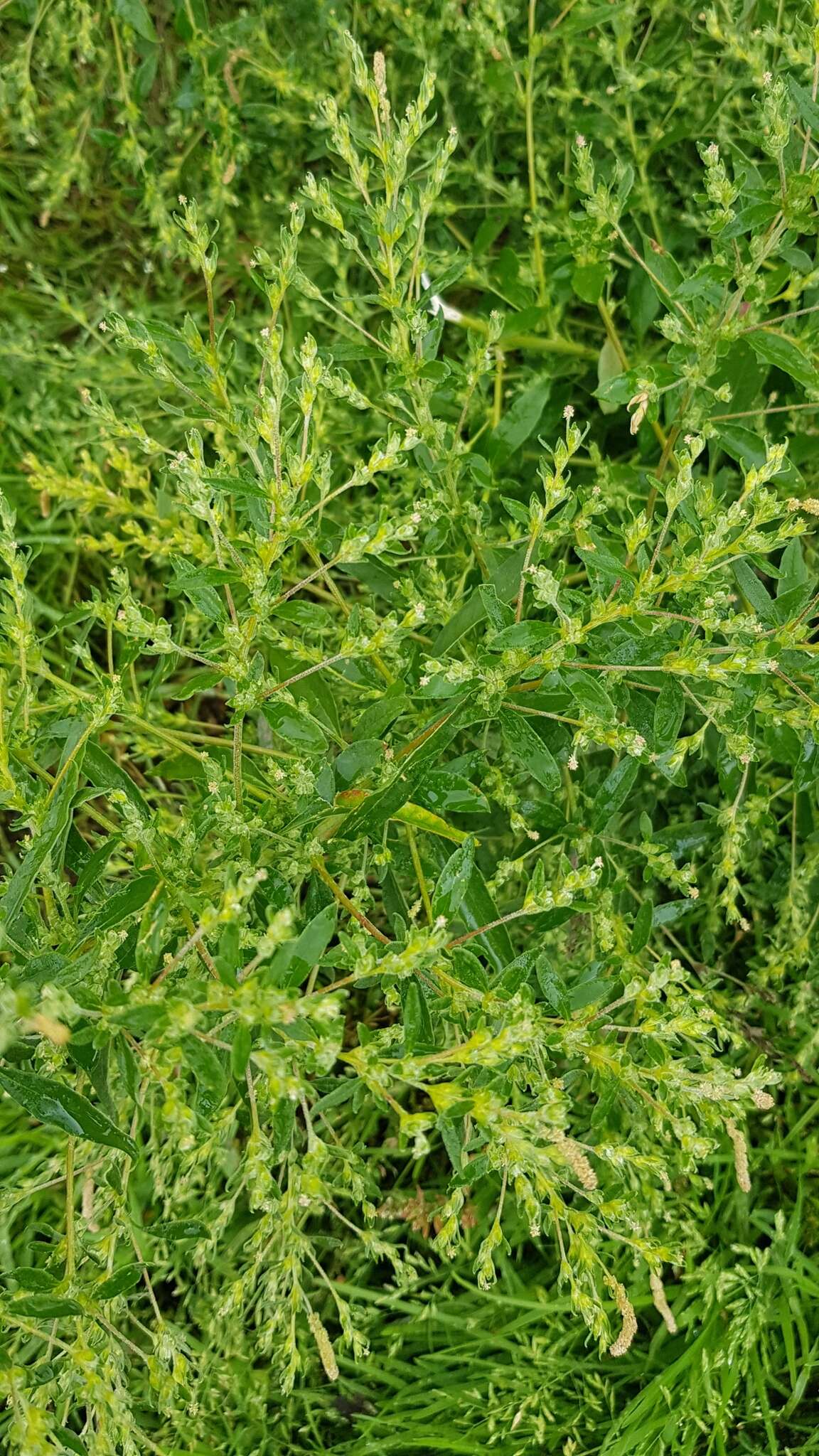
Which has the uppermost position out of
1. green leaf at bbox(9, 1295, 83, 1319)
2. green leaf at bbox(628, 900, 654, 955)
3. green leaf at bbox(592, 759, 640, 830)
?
green leaf at bbox(592, 759, 640, 830)

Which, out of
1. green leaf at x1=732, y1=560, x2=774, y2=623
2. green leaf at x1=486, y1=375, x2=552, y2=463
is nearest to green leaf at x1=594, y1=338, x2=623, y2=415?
green leaf at x1=486, y1=375, x2=552, y2=463

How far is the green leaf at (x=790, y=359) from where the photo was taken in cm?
134

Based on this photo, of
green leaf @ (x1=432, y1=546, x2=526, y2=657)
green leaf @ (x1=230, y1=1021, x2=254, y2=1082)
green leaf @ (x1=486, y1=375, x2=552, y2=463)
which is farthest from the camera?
green leaf @ (x1=486, y1=375, x2=552, y2=463)

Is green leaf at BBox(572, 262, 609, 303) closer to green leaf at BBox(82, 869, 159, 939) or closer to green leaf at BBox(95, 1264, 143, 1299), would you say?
green leaf at BBox(82, 869, 159, 939)

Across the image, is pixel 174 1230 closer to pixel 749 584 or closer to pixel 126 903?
pixel 126 903

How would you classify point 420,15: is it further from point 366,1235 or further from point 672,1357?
point 672,1357

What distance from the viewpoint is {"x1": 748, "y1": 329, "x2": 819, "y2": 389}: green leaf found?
1.34 m

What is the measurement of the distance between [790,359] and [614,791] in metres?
0.61

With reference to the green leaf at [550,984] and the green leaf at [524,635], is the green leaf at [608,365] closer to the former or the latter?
the green leaf at [524,635]

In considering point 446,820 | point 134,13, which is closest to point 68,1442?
point 446,820

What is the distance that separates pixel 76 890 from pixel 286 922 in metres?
0.47

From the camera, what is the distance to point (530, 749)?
1.25 m

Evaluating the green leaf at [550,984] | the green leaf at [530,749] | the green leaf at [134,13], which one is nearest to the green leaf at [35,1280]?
the green leaf at [550,984]

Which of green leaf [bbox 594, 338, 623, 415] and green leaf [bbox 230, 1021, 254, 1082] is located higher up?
green leaf [bbox 594, 338, 623, 415]
